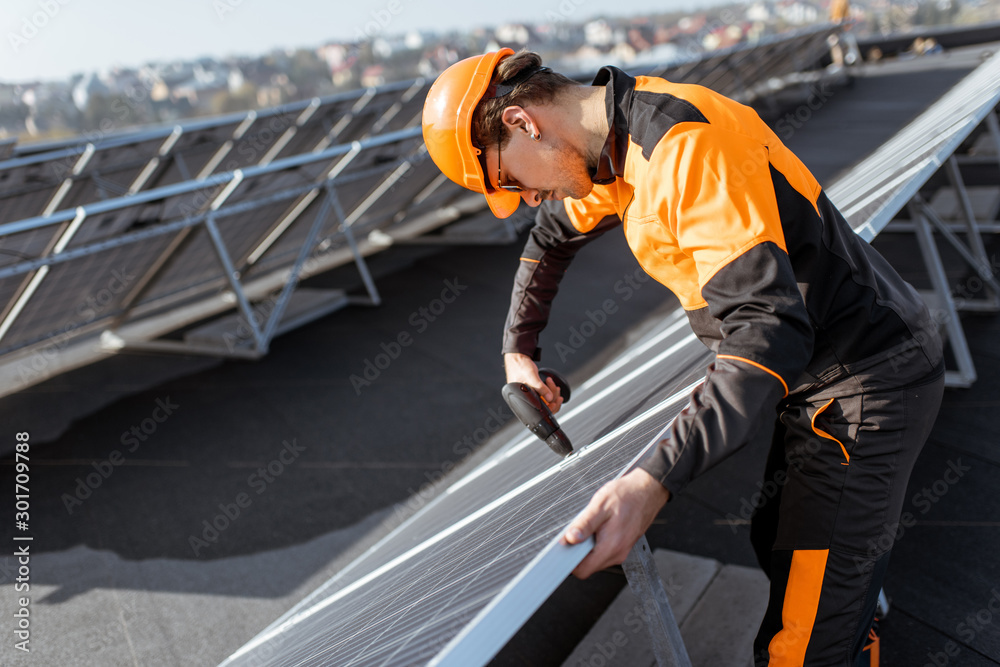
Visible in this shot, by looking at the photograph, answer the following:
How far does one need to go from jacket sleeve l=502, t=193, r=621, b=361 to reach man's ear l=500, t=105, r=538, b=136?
0.50 meters

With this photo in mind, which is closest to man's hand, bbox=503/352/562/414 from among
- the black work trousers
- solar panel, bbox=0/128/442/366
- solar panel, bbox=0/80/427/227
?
the black work trousers

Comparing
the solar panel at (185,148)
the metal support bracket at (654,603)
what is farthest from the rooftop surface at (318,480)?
the solar panel at (185,148)

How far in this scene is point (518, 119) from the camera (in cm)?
145

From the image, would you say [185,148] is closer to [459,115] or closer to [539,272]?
[539,272]

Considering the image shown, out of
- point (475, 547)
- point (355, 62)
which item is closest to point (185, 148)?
point (475, 547)

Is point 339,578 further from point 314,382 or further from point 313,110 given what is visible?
point 313,110

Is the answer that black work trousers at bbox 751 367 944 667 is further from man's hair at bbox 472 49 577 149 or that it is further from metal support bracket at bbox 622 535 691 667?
man's hair at bbox 472 49 577 149

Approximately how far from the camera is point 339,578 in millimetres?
2680

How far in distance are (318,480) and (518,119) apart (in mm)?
2792

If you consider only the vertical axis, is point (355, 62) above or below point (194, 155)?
above

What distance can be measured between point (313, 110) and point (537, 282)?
24.7 feet

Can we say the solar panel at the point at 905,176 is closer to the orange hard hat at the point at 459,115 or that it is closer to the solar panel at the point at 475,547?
the solar panel at the point at 475,547

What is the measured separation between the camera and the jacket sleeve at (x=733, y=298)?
3.61 feet

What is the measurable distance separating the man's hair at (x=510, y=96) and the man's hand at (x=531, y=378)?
2.26 ft
